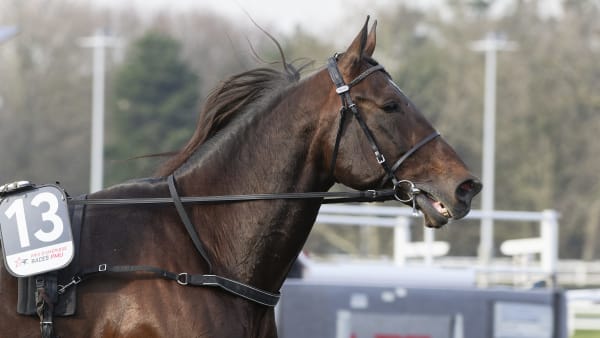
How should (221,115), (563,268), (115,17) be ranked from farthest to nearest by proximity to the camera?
(115,17)
(563,268)
(221,115)

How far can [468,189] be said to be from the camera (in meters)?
4.32

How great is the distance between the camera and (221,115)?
461cm

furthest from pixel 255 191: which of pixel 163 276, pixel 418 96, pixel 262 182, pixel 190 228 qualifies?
pixel 418 96

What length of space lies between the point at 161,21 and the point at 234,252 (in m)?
43.5

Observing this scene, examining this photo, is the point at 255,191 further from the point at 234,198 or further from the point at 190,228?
Answer: the point at 190,228

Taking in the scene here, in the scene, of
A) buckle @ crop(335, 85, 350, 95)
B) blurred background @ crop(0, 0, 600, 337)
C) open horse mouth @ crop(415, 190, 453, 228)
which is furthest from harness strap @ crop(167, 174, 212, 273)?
blurred background @ crop(0, 0, 600, 337)

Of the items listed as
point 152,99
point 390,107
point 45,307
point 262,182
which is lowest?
point 45,307

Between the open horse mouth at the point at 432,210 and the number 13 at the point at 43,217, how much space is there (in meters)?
1.53

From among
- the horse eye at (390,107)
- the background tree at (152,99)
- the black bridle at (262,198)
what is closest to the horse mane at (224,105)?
the black bridle at (262,198)

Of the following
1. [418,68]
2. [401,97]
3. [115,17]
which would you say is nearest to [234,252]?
[401,97]

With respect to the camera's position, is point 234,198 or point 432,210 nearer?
point 432,210

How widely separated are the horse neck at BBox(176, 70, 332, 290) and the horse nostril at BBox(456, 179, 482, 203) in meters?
0.58

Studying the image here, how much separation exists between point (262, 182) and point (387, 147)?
569 mm

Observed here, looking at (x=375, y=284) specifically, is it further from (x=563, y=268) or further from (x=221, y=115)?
(x=563, y=268)
